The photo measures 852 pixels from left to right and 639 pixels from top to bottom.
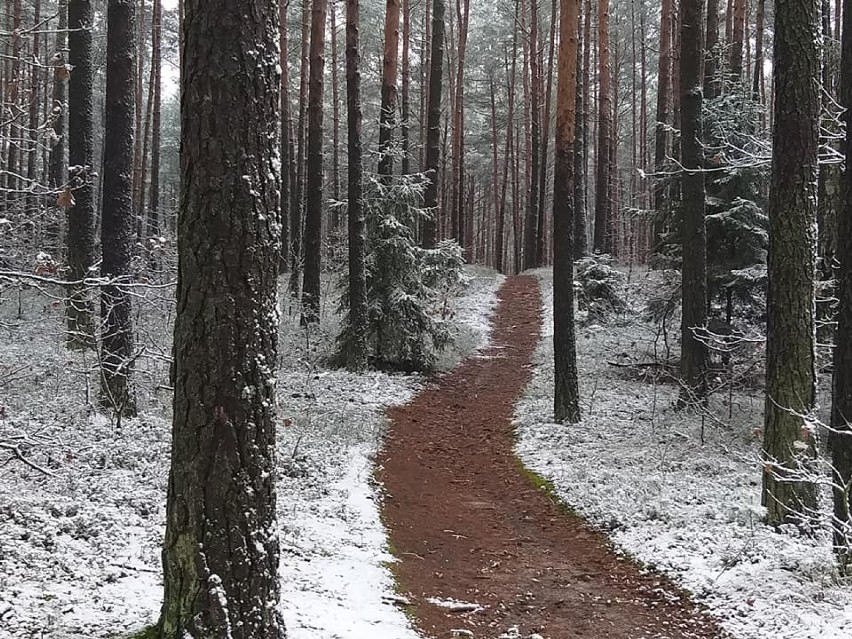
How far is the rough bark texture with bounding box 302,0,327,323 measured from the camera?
600 inches

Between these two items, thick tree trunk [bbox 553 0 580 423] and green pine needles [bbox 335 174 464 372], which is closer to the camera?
thick tree trunk [bbox 553 0 580 423]

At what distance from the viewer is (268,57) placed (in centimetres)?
350

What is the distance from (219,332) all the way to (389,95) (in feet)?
43.2

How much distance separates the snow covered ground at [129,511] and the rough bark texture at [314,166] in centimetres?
454

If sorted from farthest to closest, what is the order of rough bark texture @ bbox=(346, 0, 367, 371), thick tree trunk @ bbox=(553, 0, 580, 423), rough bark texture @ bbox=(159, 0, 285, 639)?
rough bark texture @ bbox=(346, 0, 367, 371), thick tree trunk @ bbox=(553, 0, 580, 423), rough bark texture @ bbox=(159, 0, 285, 639)

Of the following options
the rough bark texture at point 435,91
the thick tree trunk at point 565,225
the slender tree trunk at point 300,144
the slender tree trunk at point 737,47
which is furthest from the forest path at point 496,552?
the slender tree trunk at point 300,144

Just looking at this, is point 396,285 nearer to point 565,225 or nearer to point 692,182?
point 565,225

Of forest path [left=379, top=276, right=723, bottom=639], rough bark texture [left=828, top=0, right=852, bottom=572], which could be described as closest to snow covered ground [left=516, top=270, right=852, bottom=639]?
forest path [left=379, top=276, right=723, bottom=639]

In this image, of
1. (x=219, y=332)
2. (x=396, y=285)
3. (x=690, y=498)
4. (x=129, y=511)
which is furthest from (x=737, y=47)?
(x=219, y=332)

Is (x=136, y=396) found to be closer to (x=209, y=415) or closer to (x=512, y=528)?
(x=512, y=528)

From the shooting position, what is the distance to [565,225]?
11.2 meters

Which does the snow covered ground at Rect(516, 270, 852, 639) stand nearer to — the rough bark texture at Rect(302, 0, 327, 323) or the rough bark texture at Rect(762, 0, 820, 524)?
the rough bark texture at Rect(762, 0, 820, 524)

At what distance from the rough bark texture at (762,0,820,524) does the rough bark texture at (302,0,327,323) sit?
10.8 m

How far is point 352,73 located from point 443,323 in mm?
5772
